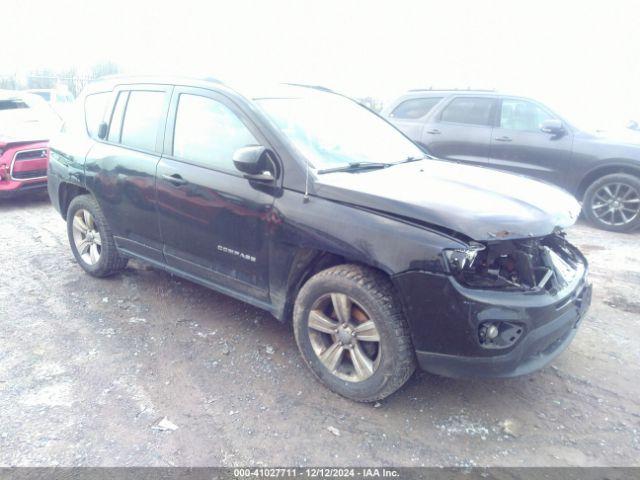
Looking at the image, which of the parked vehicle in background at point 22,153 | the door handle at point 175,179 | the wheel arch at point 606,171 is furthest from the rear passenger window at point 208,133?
the wheel arch at point 606,171

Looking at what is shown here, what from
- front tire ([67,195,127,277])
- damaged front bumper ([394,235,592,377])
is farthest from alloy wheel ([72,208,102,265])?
damaged front bumper ([394,235,592,377])

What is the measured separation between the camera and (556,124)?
6934 mm

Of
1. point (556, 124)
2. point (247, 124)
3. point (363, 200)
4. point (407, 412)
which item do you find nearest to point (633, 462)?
point (407, 412)

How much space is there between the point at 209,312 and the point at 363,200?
1954mm

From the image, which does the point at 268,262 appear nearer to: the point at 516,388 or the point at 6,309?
the point at 516,388

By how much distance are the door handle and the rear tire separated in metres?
5.52

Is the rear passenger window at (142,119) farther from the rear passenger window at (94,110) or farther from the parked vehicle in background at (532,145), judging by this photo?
the parked vehicle in background at (532,145)

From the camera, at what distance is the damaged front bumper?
2.69 m

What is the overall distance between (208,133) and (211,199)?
51 centimetres

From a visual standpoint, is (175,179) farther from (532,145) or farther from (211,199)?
(532,145)

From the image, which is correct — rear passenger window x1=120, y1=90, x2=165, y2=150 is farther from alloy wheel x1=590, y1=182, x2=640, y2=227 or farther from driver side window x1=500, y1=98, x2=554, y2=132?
alloy wheel x1=590, y1=182, x2=640, y2=227

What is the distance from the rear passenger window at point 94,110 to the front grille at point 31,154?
134 inches

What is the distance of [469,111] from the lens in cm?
775

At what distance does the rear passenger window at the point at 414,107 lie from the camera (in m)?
A: 8.12
